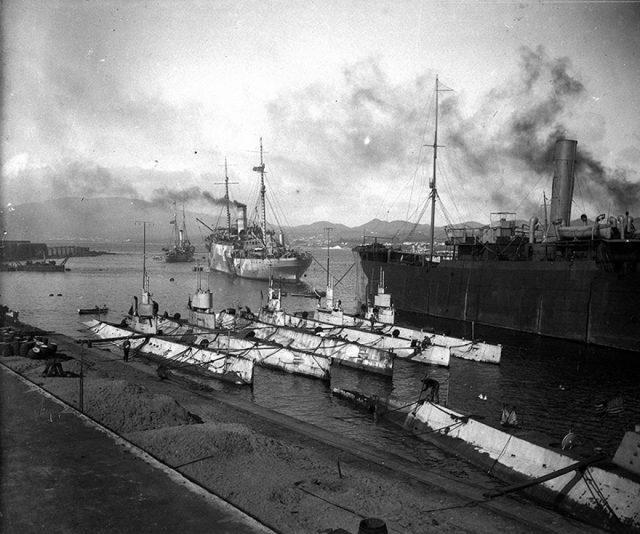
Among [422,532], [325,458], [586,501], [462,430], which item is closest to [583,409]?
[462,430]

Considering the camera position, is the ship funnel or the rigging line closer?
the rigging line

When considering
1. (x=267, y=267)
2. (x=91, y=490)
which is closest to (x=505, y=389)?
(x=91, y=490)

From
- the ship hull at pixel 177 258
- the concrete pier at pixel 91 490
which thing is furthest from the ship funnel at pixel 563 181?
the ship hull at pixel 177 258

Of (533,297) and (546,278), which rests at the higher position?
(546,278)

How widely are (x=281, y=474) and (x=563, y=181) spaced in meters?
46.8

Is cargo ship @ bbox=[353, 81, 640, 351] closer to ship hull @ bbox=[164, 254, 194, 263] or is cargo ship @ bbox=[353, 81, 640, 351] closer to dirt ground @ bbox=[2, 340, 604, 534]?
dirt ground @ bbox=[2, 340, 604, 534]

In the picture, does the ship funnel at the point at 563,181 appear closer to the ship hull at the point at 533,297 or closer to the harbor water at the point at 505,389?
the ship hull at the point at 533,297

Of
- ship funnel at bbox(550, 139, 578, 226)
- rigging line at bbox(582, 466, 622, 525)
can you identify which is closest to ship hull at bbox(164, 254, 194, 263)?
ship funnel at bbox(550, 139, 578, 226)

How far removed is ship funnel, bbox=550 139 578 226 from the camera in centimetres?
4984

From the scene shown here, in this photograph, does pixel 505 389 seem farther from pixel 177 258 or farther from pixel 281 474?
pixel 177 258

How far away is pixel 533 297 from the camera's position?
145ft

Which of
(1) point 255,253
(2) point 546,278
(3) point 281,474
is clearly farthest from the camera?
(1) point 255,253

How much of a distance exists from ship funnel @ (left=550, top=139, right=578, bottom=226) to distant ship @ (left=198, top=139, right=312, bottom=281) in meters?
50.2

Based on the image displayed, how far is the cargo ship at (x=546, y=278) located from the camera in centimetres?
3769
